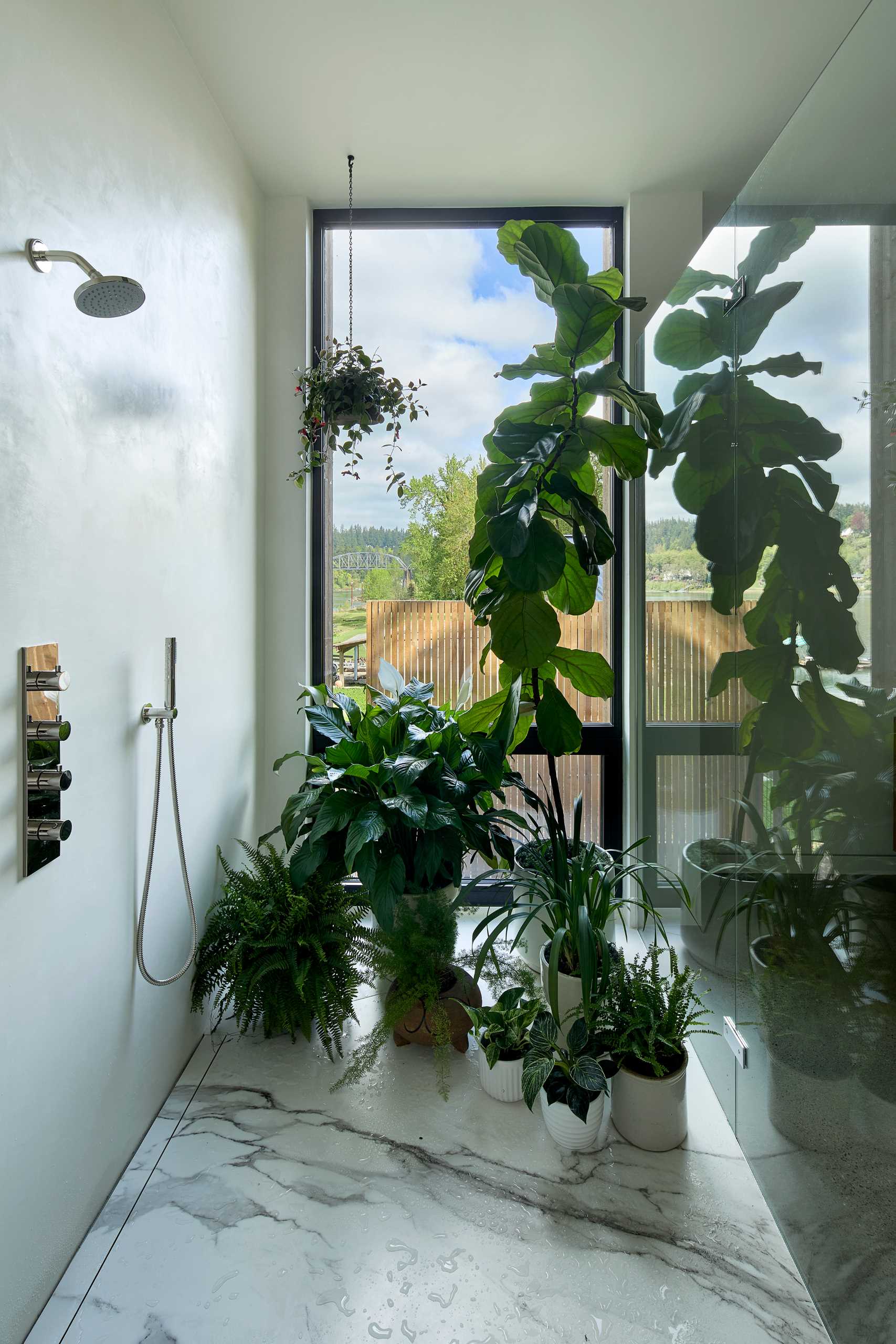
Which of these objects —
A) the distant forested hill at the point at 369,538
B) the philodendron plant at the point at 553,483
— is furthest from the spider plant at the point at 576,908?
the distant forested hill at the point at 369,538

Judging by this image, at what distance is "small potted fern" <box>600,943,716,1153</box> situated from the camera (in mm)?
1596

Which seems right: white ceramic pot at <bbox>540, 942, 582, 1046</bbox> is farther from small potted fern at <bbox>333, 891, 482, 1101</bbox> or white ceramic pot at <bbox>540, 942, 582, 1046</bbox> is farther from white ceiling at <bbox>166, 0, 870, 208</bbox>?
white ceiling at <bbox>166, 0, 870, 208</bbox>

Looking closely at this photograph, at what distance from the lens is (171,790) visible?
168cm

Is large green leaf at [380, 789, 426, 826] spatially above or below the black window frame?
below

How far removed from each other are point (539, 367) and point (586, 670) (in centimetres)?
81

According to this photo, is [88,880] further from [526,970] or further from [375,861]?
[526,970]

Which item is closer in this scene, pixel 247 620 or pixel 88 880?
pixel 88 880

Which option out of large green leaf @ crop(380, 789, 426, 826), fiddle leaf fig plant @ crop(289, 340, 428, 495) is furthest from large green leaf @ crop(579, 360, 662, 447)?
large green leaf @ crop(380, 789, 426, 826)

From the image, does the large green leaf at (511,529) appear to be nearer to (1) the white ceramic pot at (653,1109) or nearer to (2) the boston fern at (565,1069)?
(2) the boston fern at (565,1069)

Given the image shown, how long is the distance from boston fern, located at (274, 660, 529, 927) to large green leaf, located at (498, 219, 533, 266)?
1.19 metres

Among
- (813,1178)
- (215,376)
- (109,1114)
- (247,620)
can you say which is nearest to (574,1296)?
(813,1178)

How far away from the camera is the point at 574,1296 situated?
127cm

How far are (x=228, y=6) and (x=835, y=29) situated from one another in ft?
4.82

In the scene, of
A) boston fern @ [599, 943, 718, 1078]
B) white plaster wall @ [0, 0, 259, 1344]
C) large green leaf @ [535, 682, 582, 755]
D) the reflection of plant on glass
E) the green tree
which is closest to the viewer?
the reflection of plant on glass
